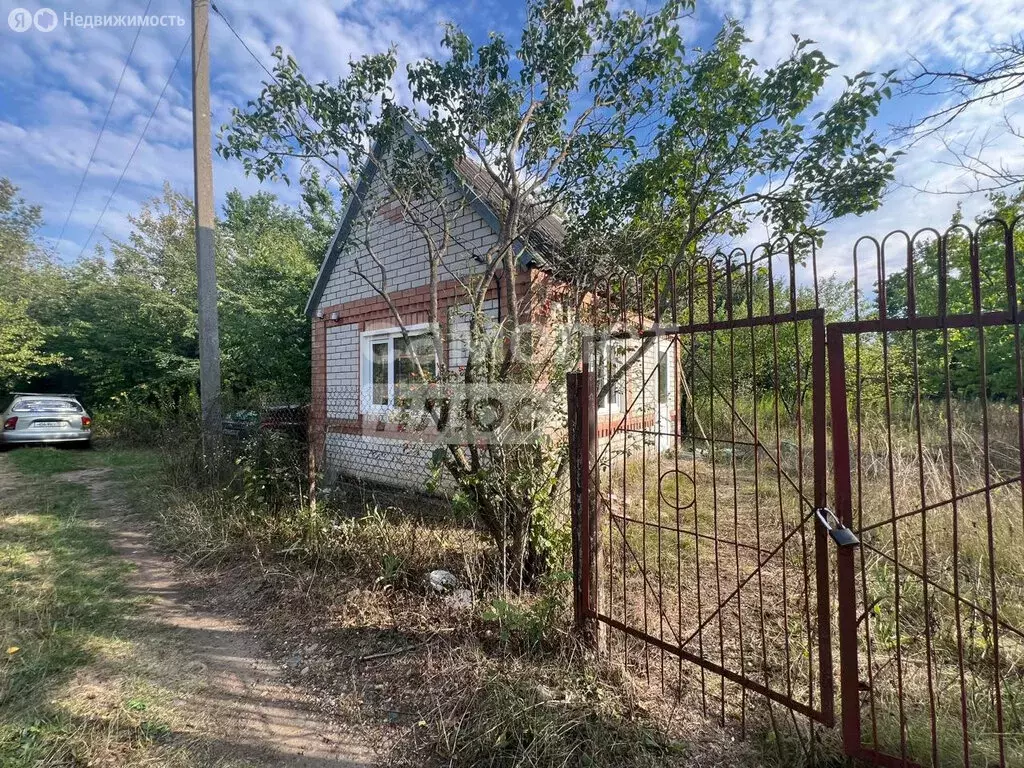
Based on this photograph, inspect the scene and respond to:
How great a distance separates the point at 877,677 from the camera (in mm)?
2359

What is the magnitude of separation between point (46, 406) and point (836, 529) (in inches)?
561

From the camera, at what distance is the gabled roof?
440cm

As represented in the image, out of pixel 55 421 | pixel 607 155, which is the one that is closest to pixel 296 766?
pixel 607 155

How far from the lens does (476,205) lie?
5566 mm

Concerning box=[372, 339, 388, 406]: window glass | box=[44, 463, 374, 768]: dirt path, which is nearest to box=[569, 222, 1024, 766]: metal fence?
box=[44, 463, 374, 768]: dirt path

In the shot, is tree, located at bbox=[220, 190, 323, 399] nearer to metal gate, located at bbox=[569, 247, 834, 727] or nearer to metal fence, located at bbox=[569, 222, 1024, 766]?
metal gate, located at bbox=[569, 247, 834, 727]

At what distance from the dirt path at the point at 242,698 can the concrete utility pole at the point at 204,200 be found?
3328 millimetres

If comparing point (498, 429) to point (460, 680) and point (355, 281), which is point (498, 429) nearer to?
point (460, 680)

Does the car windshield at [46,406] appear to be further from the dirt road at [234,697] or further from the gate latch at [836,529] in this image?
the gate latch at [836,529]

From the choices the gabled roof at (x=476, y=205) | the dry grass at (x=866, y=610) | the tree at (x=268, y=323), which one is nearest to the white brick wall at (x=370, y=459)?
the tree at (x=268, y=323)

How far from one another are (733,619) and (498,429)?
206cm

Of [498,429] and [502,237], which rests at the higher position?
[502,237]

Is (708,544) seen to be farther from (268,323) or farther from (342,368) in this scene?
(268,323)

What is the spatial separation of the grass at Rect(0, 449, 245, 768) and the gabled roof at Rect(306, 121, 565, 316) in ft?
12.1
